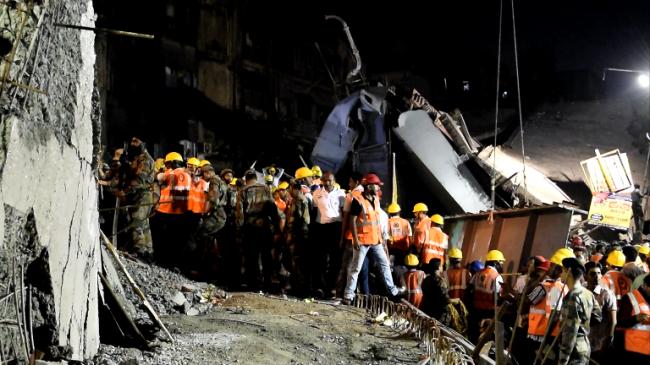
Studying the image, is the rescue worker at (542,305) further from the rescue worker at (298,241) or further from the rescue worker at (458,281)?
the rescue worker at (298,241)

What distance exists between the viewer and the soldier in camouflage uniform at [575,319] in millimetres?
5988

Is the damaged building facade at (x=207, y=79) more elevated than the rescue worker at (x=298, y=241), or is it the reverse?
the damaged building facade at (x=207, y=79)

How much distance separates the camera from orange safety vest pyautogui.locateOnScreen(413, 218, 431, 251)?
10.9 metres

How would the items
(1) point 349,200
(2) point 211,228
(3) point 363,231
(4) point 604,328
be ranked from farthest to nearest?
(2) point 211,228
(1) point 349,200
(3) point 363,231
(4) point 604,328

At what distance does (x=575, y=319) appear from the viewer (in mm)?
5984

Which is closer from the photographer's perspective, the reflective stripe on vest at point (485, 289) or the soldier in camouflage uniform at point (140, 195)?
the reflective stripe on vest at point (485, 289)

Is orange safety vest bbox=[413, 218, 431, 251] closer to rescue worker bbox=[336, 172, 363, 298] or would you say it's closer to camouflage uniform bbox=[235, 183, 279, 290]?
rescue worker bbox=[336, 172, 363, 298]

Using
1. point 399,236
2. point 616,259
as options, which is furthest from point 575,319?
point 399,236

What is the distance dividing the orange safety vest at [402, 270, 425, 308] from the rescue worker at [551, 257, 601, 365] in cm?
347

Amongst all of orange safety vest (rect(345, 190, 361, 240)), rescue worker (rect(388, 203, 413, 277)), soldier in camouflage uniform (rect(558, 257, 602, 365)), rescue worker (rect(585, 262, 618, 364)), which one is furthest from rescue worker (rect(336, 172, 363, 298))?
soldier in camouflage uniform (rect(558, 257, 602, 365))

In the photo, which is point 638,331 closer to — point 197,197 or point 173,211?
point 197,197

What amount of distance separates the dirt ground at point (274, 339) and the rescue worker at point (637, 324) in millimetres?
2592

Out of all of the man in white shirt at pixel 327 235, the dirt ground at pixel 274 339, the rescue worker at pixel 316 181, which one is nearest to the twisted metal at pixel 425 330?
the dirt ground at pixel 274 339

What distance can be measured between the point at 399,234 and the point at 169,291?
4.85 metres
